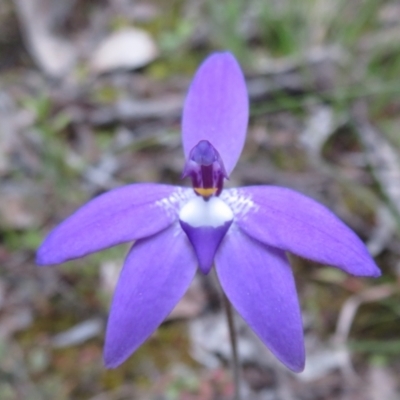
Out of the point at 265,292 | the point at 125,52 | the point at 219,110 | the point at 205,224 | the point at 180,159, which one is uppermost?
the point at 125,52

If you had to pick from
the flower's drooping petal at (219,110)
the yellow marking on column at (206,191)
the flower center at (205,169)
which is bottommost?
the yellow marking on column at (206,191)

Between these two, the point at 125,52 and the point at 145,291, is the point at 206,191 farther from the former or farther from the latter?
the point at 125,52

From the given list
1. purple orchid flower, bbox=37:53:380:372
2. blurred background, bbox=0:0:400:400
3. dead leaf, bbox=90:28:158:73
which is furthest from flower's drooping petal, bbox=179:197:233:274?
dead leaf, bbox=90:28:158:73

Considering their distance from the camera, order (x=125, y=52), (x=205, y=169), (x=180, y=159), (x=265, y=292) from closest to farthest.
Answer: (x=265, y=292) → (x=205, y=169) → (x=180, y=159) → (x=125, y=52)

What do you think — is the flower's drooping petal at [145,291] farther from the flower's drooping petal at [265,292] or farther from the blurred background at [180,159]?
the blurred background at [180,159]

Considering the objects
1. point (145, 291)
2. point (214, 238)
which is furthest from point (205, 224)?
point (145, 291)

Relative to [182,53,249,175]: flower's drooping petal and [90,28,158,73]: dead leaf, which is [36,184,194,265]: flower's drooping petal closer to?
[182,53,249,175]: flower's drooping petal

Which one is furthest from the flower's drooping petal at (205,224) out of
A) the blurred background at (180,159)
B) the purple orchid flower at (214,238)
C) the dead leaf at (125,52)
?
the dead leaf at (125,52)

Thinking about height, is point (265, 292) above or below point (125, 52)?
below

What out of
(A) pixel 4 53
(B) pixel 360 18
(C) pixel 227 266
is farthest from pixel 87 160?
(C) pixel 227 266
